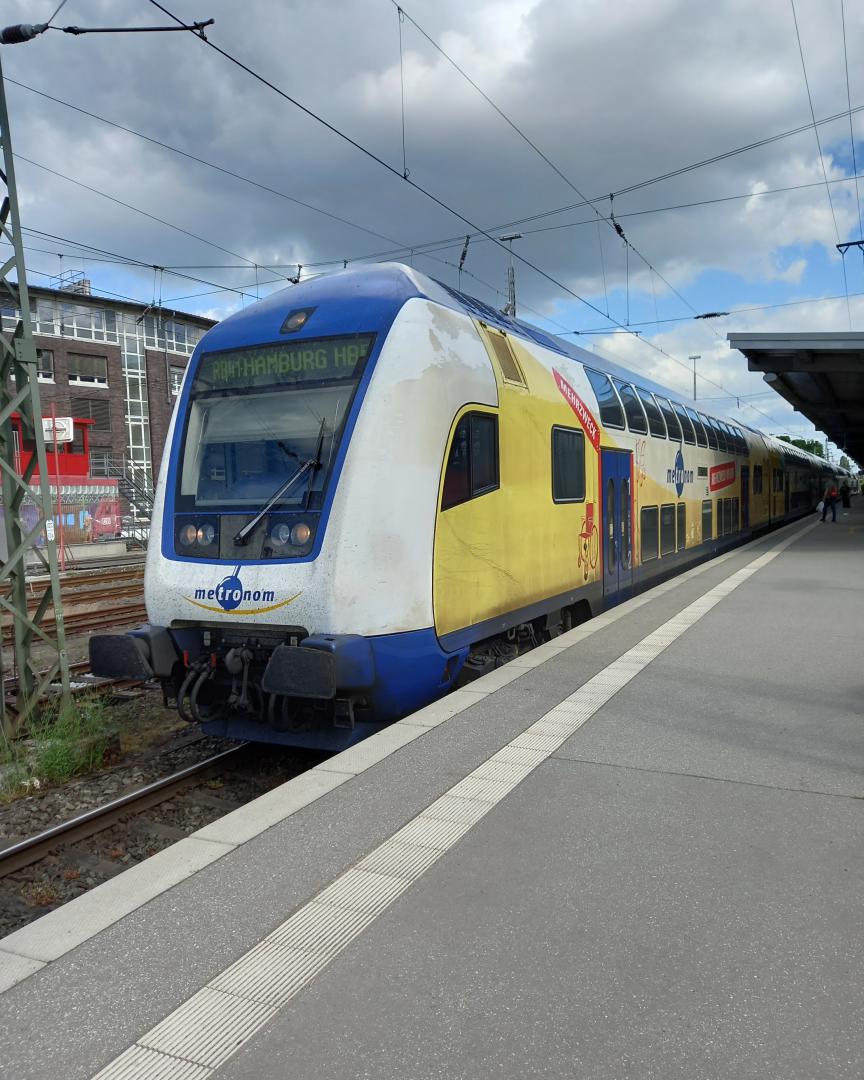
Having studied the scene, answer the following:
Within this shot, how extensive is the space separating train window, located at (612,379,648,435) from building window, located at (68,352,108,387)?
123ft

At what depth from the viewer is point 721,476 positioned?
17141 mm

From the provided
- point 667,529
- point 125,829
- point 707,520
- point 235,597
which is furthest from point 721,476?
point 125,829

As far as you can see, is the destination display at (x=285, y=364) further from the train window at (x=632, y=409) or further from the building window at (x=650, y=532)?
the building window at (x=650, y=532)

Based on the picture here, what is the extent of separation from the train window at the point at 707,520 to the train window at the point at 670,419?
8.04 ft

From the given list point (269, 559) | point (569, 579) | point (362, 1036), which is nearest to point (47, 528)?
point (269, 559)

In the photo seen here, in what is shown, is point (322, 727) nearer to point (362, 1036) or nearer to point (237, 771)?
point (237, 771)

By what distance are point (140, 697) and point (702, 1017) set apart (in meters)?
7.09

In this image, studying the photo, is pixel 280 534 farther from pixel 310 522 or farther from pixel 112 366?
pixel 112 366

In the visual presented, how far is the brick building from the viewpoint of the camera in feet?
135

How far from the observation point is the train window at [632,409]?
35.0 ft

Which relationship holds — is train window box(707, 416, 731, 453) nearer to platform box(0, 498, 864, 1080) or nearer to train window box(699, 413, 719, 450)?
train window box(699, 413, 719, 450)

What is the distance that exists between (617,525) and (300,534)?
5.44 meters

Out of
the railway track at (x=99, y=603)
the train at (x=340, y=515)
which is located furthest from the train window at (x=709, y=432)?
the railway track at (x=99, y=603)

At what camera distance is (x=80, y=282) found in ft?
144
